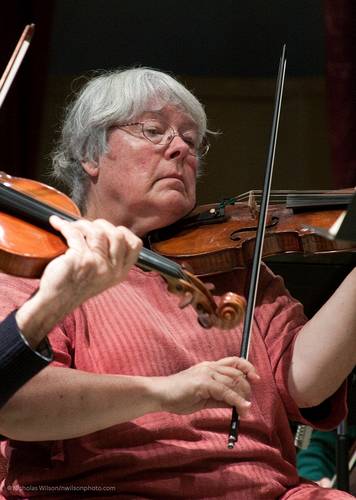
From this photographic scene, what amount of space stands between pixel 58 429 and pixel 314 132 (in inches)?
77.0

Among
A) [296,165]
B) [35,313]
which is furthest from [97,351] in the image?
[296,165]

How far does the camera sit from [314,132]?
310cm

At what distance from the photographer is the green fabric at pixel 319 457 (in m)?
2.02

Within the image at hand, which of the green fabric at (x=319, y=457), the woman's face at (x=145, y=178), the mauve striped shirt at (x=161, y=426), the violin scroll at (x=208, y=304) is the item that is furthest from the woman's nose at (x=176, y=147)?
the green fabric at (x=319, y=457)

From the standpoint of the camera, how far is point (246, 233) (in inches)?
65.2

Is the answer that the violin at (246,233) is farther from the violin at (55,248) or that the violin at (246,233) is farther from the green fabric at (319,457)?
the green fabric at (319,457)

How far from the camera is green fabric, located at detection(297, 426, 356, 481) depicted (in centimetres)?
202

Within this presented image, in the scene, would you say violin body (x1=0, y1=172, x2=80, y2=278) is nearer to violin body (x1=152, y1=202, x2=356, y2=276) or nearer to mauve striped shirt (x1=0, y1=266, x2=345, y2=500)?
mauve striped shirt (x1=0, y1=266, x2=345, y2=500)

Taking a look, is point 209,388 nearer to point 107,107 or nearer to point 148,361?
point 148,361

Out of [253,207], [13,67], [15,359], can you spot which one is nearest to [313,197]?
[253,207]

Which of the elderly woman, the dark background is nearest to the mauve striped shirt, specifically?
the elderly woman

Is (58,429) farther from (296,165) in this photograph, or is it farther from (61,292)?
(296,165)

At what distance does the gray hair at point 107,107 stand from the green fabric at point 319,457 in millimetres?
682

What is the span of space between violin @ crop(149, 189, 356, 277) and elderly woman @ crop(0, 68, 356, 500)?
4 cm
